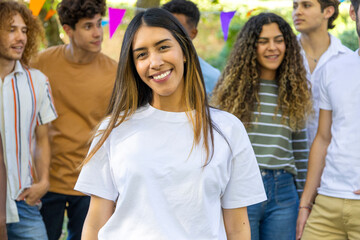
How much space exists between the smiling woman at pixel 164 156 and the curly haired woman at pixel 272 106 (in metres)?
1.03

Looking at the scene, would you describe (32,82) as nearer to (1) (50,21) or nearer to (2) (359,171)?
(2) (359,171)

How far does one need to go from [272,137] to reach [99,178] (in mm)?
1431

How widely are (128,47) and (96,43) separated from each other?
68.5 inches

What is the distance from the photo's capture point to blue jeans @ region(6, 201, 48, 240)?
10.4 feet

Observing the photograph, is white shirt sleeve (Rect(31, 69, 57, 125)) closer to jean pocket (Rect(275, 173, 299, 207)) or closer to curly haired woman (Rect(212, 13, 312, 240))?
curly haired woman (Rect(212, 13, 312, 240))

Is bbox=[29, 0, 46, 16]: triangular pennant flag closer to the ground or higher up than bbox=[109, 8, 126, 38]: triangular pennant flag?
higher up

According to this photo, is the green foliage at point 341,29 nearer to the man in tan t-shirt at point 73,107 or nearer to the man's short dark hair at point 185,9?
the man's short dark hair at point 185,9

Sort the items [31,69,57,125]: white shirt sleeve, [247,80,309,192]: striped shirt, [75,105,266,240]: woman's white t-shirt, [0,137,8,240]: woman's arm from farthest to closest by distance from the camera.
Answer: [31,69,57,125]: white shirt sleeve
[247,80,309,192]: striped shirt
[0,137,8,240]: woman's arm
[75,105,266,240]: woman's white t-shirt

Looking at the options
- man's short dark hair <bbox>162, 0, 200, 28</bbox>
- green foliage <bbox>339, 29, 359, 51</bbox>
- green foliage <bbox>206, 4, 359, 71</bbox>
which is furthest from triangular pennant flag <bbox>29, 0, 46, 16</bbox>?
green foliage <bbox>339, 29, 359, 51</bbox>

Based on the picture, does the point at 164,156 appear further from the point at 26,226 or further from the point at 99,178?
the point at 26,226

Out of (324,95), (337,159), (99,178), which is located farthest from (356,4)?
(99,178)

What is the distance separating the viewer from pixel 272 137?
3.21 meters

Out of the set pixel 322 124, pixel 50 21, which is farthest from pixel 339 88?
pixel 50 21

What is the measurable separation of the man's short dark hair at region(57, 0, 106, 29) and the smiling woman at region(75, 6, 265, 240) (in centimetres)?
177
